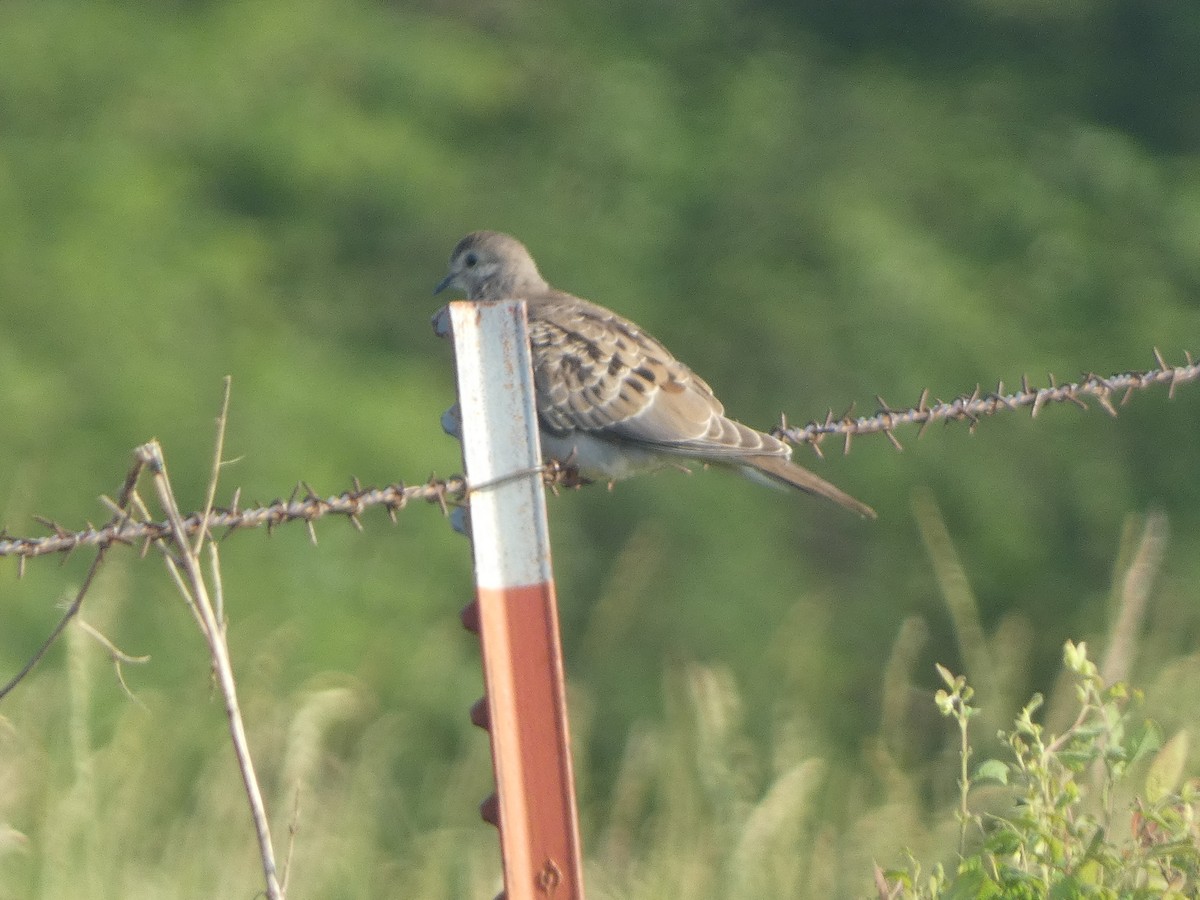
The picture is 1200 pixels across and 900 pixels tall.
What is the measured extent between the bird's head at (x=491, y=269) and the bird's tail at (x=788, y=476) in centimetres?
153

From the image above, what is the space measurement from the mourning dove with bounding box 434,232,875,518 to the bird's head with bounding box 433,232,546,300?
0.72 metres

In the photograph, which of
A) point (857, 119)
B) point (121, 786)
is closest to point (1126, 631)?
point (121, 786)

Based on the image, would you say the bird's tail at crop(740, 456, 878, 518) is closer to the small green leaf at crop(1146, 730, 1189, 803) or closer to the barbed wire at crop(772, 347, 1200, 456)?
the barbed wire at crop(772, 347, 1200, 456)

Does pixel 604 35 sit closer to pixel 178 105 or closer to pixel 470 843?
pixel 178 105

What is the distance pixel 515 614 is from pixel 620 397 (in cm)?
295

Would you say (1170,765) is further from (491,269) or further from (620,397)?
(491,269)

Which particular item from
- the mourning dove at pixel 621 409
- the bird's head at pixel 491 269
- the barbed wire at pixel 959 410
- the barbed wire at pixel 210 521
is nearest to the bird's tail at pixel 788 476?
the mourning dove at pixel 621 409

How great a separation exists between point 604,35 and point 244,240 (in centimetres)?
350

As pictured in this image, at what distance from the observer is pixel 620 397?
5859mm

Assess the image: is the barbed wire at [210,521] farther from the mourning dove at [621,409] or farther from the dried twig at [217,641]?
the mourning dove at [621,409]

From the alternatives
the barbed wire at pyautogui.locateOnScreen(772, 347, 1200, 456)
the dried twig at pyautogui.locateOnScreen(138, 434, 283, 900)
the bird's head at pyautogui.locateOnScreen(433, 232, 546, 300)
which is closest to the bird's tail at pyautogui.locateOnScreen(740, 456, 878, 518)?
the barbed wire at pyautogui.locateOnScreen(772, 347, 1200, 456)

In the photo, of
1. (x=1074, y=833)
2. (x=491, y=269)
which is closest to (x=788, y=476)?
(x=491, y=269)

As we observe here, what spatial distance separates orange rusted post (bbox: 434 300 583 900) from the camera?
9.52ft

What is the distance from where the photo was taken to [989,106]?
13.3 meters
